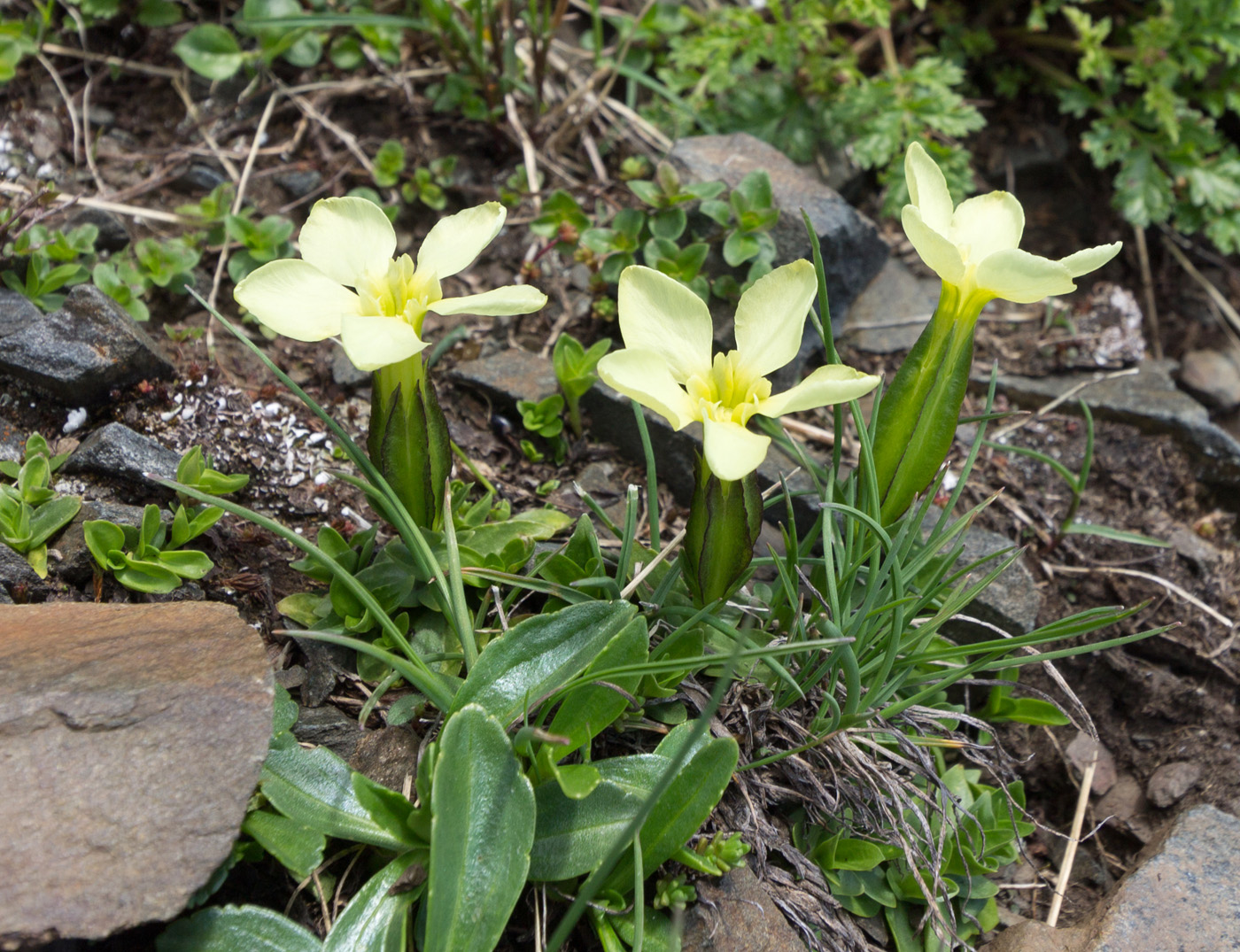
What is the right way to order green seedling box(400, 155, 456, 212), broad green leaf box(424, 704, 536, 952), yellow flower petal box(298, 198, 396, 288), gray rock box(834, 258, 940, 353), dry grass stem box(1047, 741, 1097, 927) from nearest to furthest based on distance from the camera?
1. broad green leaf box(424, 704, 536, 952)
2. yellow flower petal box(298, 198, 396, 288)
3. dry grass stem box(1047, 741, 1097, 927)
4. green seedling box(400, 155, 456, 212)
5. gray rock box(834, 258, 940, 353)

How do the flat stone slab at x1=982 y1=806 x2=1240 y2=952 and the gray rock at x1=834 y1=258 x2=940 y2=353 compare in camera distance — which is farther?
the gray rock at x1=834 y1=258 x2=940 y2=353

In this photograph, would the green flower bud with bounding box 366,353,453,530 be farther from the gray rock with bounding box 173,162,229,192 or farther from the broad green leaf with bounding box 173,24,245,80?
the broad green leaf with bounding box 173,24,245,80

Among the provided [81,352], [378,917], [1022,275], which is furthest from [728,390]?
[81,352]

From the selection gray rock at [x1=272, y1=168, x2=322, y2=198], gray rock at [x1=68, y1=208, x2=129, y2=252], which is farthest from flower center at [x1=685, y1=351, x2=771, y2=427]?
gray rock at [x1=68, y1=208, x2=129, y2=252]

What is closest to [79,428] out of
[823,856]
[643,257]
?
[643,257]

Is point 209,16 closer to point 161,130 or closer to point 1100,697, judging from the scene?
point 161,130

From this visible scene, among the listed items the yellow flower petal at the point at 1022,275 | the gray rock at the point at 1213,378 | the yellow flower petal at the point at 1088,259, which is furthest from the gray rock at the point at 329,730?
the gray rock at the point at 1213,378
